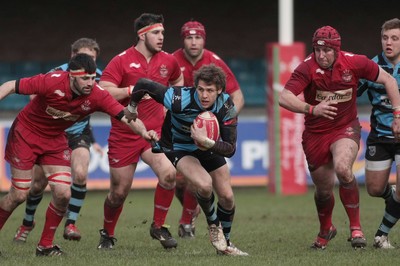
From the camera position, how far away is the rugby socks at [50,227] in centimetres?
964

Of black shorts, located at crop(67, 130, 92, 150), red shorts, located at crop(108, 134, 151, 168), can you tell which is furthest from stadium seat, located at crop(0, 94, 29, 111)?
red shorts, located at crop(108, 134, 151, 168)

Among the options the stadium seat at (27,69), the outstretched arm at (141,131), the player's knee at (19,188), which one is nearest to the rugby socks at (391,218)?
the outstretched arm at (141,131)

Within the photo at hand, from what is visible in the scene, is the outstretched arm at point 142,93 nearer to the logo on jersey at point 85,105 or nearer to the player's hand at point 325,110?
the logo on jersey at point 85,105

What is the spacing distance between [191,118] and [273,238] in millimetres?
2490

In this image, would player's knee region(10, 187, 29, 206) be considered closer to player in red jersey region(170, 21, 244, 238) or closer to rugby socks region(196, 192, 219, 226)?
rugby socks region(196, 192, 219, 226)

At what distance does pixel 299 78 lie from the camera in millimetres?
10039

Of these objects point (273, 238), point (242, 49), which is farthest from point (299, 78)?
point (242, 49)

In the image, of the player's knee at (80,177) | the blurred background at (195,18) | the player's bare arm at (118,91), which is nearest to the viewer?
the player's bare arm at (118,91)

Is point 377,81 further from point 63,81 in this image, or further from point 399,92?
point 63,81

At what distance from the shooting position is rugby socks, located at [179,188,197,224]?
11.8 m

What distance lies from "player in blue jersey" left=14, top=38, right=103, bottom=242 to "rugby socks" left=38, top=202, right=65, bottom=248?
5.32ft

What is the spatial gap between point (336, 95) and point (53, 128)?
2779 mm

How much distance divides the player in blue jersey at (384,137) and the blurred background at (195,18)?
12.0 metres

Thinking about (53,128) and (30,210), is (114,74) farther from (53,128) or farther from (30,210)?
(30,210)
